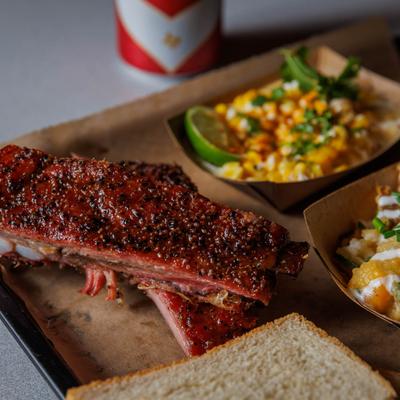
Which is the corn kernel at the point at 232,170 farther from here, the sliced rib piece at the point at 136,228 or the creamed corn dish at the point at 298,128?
the sliced rib piece at the point at 136,228

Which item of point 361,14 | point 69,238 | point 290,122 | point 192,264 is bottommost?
point 361,14

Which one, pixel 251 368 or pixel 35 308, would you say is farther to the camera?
pixel 35 308

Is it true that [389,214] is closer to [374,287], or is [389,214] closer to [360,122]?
[374,287]

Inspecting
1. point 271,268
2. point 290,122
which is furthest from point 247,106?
point 271,268

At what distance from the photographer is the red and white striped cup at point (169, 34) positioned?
17.6ft

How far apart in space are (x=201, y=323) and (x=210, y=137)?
1.60 m

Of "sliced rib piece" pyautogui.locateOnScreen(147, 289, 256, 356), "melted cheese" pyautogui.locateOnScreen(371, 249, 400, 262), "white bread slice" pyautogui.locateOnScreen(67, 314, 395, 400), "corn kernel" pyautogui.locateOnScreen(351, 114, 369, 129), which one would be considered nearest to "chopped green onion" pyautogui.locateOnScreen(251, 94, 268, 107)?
"corn kernel" pyautogui.locateOnScreen(351, 114, 369, 129)

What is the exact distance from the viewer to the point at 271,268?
140 inches

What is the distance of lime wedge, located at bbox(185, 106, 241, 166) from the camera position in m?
4.70

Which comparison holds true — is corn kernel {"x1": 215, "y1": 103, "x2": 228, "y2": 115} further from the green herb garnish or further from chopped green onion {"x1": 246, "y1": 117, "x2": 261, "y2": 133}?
the green herb garnish

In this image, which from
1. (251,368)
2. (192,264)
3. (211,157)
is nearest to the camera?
(251,368)


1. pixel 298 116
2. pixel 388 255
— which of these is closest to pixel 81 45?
pixel 298 116

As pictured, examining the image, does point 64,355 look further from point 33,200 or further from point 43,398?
point 33,200

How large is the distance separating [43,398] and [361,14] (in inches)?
193
